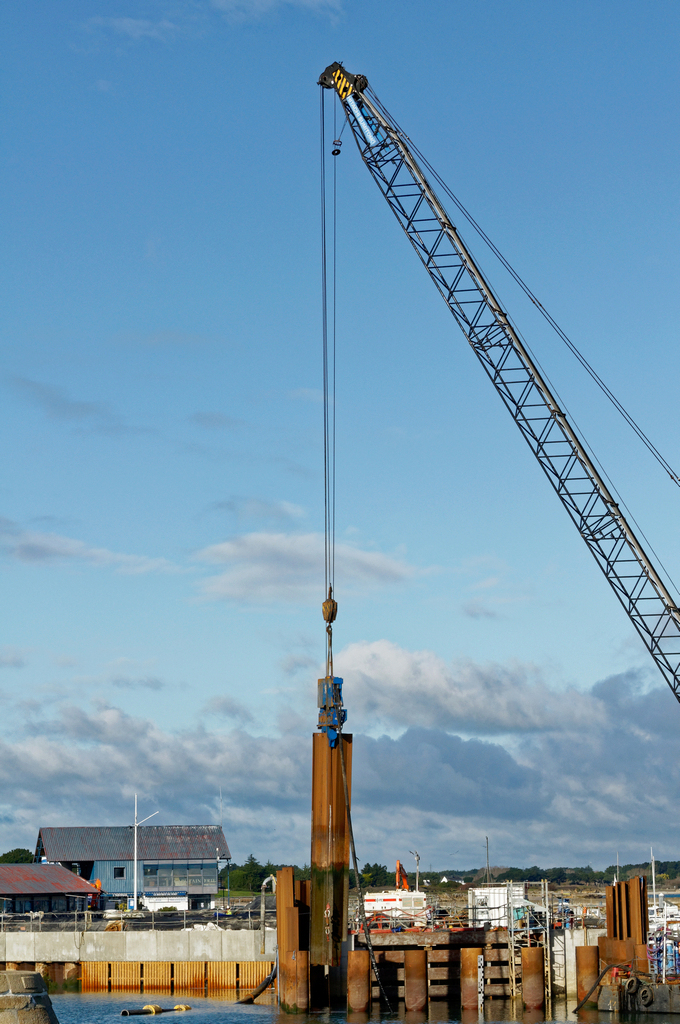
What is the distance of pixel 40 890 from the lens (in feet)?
299

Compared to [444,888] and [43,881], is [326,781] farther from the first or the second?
[444,888]

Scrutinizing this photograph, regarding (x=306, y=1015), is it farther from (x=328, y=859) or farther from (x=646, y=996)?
(x=646, y=996)

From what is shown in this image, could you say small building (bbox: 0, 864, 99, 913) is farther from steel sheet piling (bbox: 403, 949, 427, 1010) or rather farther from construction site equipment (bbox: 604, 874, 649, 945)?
construction site equipment (bbox: 604, 874, 649, 945)

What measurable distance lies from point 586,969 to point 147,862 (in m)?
64.4

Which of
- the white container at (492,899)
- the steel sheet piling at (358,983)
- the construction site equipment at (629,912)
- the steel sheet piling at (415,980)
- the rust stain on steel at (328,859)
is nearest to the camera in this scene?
the rust stain on steel at (328,859)

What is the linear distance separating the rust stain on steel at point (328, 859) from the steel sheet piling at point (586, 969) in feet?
35.1

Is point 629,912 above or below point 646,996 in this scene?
above

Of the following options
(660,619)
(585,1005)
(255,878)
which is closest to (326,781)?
(585,1005)

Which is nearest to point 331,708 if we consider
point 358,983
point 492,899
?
point 358,983

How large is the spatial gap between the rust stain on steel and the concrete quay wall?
47.9 ft

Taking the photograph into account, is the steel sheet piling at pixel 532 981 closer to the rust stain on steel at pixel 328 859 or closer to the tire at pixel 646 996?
the tire at pixel 646 996

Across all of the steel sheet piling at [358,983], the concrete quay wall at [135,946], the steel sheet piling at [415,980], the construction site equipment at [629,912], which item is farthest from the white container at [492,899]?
the steel sheet piling at [358,983]

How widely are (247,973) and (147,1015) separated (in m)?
8.26

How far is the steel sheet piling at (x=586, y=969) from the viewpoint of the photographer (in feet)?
162
